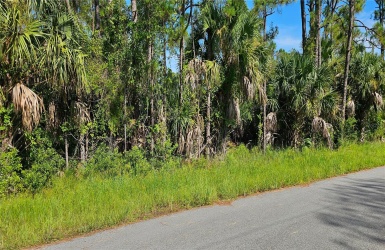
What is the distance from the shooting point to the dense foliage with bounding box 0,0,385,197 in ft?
24.7

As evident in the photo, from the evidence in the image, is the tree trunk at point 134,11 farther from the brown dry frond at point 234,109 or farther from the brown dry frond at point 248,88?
the brown dry frond at point 234,109

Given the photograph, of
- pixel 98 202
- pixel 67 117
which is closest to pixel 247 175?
pixel 98 202

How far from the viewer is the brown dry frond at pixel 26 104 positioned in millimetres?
7250

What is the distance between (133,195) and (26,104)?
11.2ft

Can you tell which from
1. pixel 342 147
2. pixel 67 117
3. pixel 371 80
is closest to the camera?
pixel 67 117

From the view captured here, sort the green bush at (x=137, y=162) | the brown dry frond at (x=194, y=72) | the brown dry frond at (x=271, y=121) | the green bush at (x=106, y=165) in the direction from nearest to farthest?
the green bush at (x=106, y=165) < the green bush at (x=137, y=162) < the brown dry frond at (x=194, y=72) < the brown dry frond at (x=271, y=121)

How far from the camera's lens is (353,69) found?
59.6ft

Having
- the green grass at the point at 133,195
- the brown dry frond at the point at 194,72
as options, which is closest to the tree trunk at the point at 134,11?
the brown dry frond at the point at 194,72

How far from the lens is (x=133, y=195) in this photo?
618 centimetres

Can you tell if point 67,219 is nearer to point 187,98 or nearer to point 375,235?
point 375,235

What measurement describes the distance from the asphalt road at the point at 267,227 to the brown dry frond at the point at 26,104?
4000 mm

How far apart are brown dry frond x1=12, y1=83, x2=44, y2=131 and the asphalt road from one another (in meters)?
4.00

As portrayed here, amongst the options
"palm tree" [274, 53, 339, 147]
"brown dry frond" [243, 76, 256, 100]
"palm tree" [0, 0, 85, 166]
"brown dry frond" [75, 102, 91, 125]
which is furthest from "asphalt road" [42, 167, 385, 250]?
"palm tree" [274, 53, 339, 147]

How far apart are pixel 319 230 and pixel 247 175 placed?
11.1 ft
